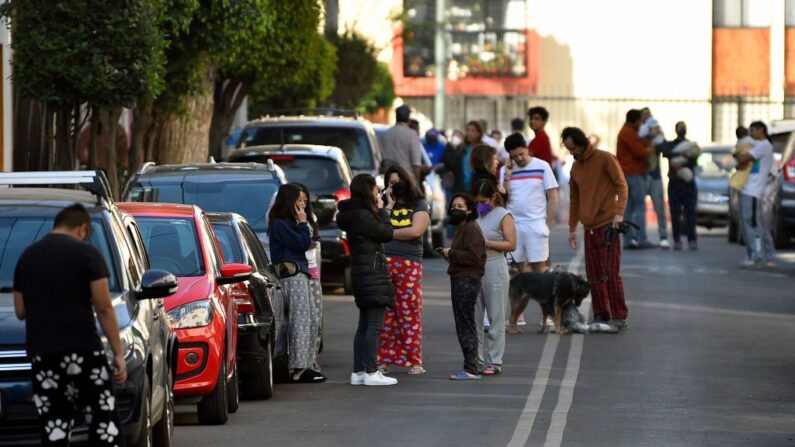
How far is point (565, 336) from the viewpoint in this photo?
17469 millimetres

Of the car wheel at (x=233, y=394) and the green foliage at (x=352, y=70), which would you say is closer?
the car wheel at (x=233, y=394)

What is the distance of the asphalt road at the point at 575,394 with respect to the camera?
11516 millimetres

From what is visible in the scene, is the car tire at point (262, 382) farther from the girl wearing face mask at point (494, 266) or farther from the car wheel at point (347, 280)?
the car wheel at point (347, 280)

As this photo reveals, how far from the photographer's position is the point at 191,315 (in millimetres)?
11914

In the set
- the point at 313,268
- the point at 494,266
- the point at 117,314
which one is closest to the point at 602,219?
the point at 494,266

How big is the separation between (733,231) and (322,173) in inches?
494

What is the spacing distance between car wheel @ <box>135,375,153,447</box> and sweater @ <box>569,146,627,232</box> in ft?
28.0

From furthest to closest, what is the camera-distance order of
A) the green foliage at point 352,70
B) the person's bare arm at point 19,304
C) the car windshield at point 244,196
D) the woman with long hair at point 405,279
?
the green foliage at point 352,70
the car windshield at point 244,196
the woman with long hair at point 405,279
the person's bare arm at point 19,304

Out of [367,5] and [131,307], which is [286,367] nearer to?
[131,307]

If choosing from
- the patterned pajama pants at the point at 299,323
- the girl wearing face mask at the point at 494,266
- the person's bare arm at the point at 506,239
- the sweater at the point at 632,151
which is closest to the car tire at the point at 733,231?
the sweater at the point at 632,151

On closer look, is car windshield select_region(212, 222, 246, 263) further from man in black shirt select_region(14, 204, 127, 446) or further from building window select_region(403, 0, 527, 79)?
building window select_region(403, 0, 527, 79)

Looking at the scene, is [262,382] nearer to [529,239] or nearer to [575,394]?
[575,394]

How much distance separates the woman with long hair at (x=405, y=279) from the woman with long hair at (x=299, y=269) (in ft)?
2.01

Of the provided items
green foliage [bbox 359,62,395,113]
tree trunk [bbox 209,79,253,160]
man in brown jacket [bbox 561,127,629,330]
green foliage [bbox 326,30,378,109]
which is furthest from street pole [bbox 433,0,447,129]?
man in brown jacket [bbox 561,127,629,330]
